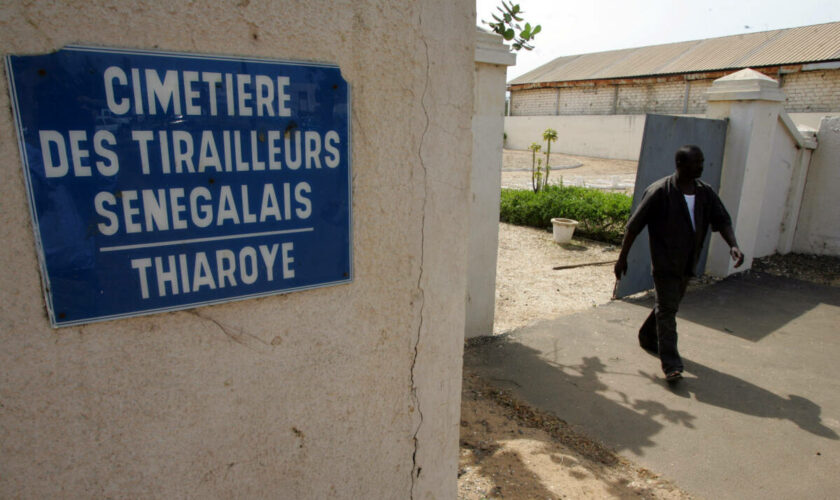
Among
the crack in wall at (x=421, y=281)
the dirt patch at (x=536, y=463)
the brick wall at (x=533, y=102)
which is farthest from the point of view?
the brick wall at (x=533, y=102)

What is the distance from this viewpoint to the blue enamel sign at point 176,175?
1.20 meters

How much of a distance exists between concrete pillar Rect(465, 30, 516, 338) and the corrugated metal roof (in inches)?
885

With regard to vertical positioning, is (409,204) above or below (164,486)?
above

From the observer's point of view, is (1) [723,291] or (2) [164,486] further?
(1) [723,291]

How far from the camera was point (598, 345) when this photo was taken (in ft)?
14.5

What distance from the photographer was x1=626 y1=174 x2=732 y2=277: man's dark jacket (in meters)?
3.65

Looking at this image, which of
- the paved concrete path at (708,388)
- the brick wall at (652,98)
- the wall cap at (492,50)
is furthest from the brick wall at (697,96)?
the wall cap at (492,50)

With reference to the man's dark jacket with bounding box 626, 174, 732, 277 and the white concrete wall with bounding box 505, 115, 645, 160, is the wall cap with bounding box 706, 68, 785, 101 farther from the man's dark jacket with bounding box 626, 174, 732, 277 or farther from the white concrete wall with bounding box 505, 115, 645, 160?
the white concrete wall with bounding box 505, 115, 645, 160

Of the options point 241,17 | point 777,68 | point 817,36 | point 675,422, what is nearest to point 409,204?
point 241,17

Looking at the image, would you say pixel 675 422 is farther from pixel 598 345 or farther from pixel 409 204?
pixel 409 204

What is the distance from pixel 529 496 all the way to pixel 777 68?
2507 centimetres

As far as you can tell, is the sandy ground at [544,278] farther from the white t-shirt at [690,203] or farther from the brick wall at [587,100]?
the brick wall at [587,100]

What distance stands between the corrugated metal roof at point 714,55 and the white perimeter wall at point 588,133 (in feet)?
9.84

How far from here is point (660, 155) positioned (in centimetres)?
551
